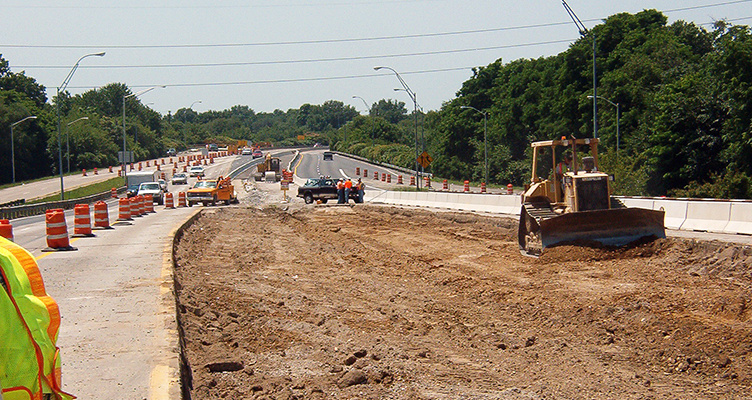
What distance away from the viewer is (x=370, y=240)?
2581cm

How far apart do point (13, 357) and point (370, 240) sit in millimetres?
22605

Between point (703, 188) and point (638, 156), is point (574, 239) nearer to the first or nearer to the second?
point (703, 188)

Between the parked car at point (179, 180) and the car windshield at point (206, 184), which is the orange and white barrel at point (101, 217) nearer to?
the car windshield at point (206, 184)

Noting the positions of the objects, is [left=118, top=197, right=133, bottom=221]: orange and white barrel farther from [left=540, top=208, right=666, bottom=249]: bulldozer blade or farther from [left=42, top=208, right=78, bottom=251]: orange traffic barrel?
[left=540, top=208, right=666, bottom=249]: bulldozer blade

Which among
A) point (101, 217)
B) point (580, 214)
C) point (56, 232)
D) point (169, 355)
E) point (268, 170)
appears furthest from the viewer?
point (268, 170)

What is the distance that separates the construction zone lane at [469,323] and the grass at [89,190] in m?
49.0

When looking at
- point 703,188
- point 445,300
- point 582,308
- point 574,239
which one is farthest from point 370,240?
point 703,188

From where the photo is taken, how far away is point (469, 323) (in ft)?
38.8

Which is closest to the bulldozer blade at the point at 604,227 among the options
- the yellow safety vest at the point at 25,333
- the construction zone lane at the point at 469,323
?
the construction zone lane at the point at 469,323

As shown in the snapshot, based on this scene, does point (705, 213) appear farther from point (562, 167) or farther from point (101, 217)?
point (101, 217)

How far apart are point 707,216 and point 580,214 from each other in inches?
253

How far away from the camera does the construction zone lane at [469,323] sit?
8.37 m

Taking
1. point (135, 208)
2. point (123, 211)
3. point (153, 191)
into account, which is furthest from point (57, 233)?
point (153, 191)

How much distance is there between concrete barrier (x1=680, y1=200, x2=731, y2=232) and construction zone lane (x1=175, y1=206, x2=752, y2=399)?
14.5 feet
